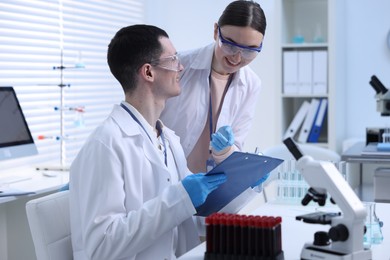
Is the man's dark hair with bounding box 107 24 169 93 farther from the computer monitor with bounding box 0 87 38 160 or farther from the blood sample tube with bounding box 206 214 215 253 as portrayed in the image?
the computer monitor with bounding box 0 87 38 160

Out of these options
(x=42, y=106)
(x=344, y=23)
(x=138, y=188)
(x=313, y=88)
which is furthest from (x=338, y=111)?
(x=138, y=188)

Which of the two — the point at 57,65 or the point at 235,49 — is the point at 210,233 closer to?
the point at 235,49

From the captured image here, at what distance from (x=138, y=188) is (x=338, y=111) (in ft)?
7.96

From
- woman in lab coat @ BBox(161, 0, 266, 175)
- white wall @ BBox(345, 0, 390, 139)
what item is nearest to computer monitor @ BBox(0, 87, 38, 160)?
woman in lab coat @ BBox(161, 0, 266, 175)

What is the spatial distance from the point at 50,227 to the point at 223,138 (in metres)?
0.65

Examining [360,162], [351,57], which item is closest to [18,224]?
[360,162]

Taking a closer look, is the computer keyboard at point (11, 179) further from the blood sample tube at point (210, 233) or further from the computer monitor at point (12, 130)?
the blood sample tube at point (210, 233)

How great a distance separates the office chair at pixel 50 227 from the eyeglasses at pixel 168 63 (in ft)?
1.59

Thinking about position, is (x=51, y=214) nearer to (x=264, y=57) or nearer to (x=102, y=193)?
(x=102, y=193)

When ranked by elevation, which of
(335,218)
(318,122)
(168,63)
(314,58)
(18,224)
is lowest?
(18,224)

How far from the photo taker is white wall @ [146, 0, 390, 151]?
13.1 feet

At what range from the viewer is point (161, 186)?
5.88 feet

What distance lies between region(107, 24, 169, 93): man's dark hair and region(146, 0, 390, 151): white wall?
2.17 m

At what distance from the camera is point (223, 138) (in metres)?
2.01
